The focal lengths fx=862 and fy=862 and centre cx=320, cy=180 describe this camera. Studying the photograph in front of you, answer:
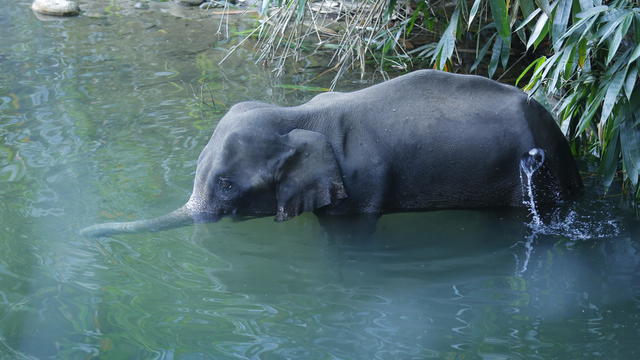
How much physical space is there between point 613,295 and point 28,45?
7.13 meters

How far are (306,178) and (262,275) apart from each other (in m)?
0.73

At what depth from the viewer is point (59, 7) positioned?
35.1 ft

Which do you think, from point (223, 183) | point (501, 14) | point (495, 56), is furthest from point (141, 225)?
point (495, 56)

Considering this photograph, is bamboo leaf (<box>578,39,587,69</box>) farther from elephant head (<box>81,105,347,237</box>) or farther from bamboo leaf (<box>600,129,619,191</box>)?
elephant head (<box>81,105,347,237</box>)

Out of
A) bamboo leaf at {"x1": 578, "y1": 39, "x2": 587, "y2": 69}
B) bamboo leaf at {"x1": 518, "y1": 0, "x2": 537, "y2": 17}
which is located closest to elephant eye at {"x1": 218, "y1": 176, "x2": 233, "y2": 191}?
bamboo leaf at {"x1": 518, "y1": 0, "x2": 537, "y2": 17}

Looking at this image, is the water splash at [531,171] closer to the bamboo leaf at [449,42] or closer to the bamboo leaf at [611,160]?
the bamboo leaf at [611,160]

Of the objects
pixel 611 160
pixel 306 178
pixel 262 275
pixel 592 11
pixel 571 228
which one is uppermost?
pixel 592 11

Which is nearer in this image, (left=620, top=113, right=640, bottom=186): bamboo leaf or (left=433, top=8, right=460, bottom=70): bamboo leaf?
(left=620, top=113, right=640, bottom=186): bamboo leaf

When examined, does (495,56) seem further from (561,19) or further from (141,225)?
(141,225)

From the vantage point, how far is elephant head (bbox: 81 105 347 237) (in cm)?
476

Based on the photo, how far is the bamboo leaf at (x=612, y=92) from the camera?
14.1ft

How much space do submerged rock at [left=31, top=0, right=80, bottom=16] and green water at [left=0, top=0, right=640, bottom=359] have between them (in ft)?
14.8

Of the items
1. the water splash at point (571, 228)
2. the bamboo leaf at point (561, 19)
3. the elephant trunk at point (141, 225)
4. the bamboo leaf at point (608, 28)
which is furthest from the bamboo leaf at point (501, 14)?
the elephant trunk at point (141, 225)

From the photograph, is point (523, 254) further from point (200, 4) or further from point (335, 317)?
point (200, 4)
